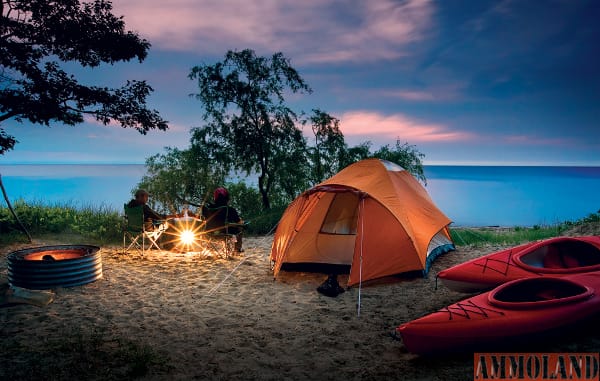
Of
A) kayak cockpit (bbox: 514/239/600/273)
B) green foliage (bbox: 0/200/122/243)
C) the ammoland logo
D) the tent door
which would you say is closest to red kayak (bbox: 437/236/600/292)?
kayak cockpit (bbox: 514/239/600/273)

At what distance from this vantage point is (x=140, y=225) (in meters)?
7.95

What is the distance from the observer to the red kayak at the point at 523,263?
17.0 ft

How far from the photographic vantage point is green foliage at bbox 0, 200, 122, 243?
9.86m

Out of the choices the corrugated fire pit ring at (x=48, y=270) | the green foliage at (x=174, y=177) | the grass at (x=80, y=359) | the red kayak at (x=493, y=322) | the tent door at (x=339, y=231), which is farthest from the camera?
the green foliage at (x=174, y=177)

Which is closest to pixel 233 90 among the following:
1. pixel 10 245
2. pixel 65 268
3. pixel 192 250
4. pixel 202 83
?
pixel 202 83

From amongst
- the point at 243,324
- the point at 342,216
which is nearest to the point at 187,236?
the point at 342,216

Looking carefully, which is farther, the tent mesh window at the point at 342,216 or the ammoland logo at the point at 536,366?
the tent mesh window at the point at 342,216

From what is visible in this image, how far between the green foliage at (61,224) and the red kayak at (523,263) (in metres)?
8.03

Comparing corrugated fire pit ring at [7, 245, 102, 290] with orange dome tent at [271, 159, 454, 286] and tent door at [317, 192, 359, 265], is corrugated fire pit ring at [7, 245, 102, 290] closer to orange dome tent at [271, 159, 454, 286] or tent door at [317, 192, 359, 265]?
orange dome tent at [271, 159, 454, 286]

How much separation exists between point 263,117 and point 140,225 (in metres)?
7.25

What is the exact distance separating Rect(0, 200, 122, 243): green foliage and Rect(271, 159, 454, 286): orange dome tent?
16.4 ft

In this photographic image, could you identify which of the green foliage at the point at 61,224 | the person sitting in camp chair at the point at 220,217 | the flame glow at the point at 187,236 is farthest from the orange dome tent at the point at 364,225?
the green foliage at the point at 61,224

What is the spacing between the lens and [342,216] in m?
7.34

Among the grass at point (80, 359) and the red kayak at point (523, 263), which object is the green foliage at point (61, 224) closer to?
the grass at point (80, 359)
